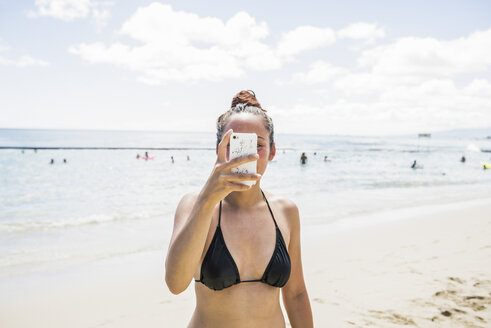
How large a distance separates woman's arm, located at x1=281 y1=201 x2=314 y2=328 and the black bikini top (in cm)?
18

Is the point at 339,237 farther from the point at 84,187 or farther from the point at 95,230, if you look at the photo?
the point at 84,187

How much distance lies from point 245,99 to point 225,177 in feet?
2.52

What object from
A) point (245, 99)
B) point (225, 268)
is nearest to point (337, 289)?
point (225, 268)

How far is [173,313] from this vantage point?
434 centimetres

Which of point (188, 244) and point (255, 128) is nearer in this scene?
point (188, 244)

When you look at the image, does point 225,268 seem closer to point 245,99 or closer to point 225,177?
point 225,177

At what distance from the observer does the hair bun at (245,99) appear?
1723 millimetres

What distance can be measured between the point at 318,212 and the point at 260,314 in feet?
30.5

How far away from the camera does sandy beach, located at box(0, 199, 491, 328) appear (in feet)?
13.4

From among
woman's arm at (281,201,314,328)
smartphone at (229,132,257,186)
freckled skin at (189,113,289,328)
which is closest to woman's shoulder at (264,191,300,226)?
woman's arm at (281,201,314,328)

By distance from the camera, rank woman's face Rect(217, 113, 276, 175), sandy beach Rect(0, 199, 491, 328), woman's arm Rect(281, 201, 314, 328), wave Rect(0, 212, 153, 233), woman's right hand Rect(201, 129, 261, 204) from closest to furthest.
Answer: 1. woman's right hand Rect(201, 129, 261, 204)
2. woman's face Rect(217, 113, 276, 175)
3. woman's arm Rect(281, 201, 314, 328)
4. sandy beach Rect(0, 199, 491, 328)
5. wave Rect(0, 212, 153, 233)

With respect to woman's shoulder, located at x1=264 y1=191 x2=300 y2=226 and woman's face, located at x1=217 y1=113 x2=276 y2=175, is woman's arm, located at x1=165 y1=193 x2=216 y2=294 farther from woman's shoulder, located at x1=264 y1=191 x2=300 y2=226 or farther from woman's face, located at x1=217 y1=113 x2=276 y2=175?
woman's shoulder, located at x1=264 y1=191 x2=300 y2=226

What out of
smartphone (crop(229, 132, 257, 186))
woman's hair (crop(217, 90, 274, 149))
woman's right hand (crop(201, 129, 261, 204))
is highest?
woman's hair (crop(217, 90, 274, 149))

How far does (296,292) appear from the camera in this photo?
1.93m
